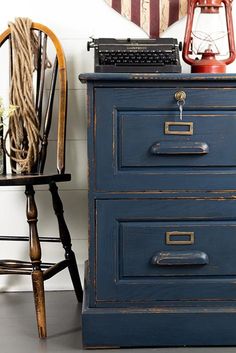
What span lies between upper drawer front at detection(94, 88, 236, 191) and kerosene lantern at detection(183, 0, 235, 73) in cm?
29

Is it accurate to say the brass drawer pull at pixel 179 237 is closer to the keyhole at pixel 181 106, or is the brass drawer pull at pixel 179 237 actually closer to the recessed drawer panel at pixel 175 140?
the recessed drawer panel at pixel 175 140

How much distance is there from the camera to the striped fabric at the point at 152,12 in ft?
8.98

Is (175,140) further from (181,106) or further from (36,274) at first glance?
(36,274)

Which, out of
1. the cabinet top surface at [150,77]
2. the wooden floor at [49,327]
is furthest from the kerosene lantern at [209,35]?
the wooden floor at [49,327]

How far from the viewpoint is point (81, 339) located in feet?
7.25

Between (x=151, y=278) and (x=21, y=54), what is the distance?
1056 mm

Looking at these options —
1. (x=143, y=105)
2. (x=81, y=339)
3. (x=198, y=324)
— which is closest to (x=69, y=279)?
(x=81, y=339)

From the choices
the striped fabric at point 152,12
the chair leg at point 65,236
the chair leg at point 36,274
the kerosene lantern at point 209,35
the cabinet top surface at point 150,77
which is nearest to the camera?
the cabinet top surface at point 150,77

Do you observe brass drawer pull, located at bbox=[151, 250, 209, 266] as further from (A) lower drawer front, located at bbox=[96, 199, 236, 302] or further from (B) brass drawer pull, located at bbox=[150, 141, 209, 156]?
(B) brass drawer pull, located at bbox=[150, 141, 209, 156]

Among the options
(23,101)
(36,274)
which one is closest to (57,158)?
(23,101)

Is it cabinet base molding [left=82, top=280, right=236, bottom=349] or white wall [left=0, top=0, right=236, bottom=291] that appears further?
white wall [left=0, top=0, right=236, bottom=291]

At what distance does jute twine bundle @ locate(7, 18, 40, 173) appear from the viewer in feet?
8.38

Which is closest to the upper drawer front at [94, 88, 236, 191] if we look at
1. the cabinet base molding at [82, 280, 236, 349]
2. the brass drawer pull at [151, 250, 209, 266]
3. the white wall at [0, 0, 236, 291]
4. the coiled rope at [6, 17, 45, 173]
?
the brass drawer pull at [151, 250, 209, 266]

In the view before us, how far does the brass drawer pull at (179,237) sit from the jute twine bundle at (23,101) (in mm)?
698
